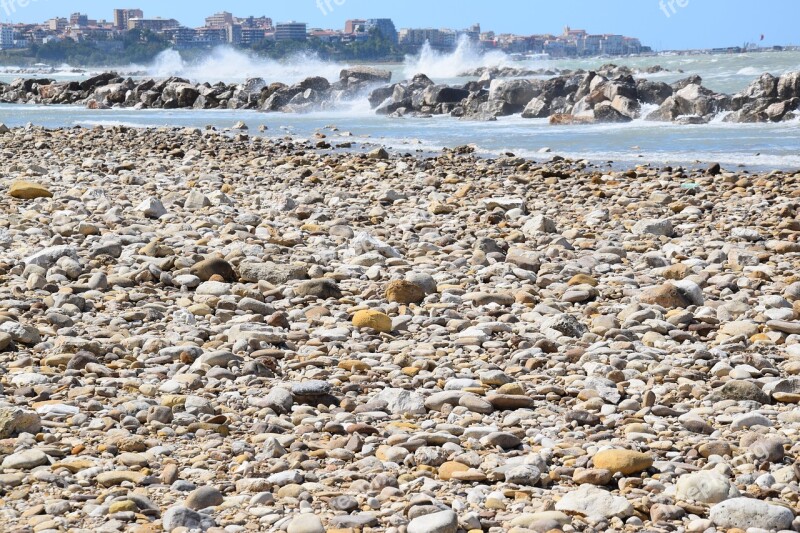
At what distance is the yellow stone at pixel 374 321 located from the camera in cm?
499

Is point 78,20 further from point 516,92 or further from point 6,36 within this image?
point 516,92

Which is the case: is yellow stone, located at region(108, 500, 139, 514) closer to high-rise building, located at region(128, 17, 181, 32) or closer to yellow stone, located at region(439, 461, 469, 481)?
yellow stone, located at region(439, 461, 469, 481)

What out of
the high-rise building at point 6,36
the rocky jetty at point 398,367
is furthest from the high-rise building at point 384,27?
the rocky jetty at point 398,367

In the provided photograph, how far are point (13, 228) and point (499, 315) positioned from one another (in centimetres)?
419

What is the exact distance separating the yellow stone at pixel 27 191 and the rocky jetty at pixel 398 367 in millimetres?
113

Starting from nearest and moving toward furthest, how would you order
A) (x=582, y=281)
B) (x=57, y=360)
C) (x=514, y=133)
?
(x=57, y=360)
(x=582, y=281)
(x=514, y=133)

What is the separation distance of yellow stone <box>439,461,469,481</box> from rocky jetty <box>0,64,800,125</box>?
62.2ft

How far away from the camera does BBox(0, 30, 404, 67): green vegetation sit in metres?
107

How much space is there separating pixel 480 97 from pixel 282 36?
104202 mm

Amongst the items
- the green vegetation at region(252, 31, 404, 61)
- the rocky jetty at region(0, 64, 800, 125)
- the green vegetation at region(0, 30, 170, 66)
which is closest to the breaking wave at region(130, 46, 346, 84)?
the rocky jetty at region(0, 64, 800, 125)

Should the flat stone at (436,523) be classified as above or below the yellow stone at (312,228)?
above

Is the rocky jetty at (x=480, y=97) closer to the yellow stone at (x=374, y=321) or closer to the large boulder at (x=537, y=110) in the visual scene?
the large boulder at (x=537, y=110)

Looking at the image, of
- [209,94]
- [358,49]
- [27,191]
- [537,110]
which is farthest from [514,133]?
[358,49]

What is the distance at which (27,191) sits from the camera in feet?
30.0
